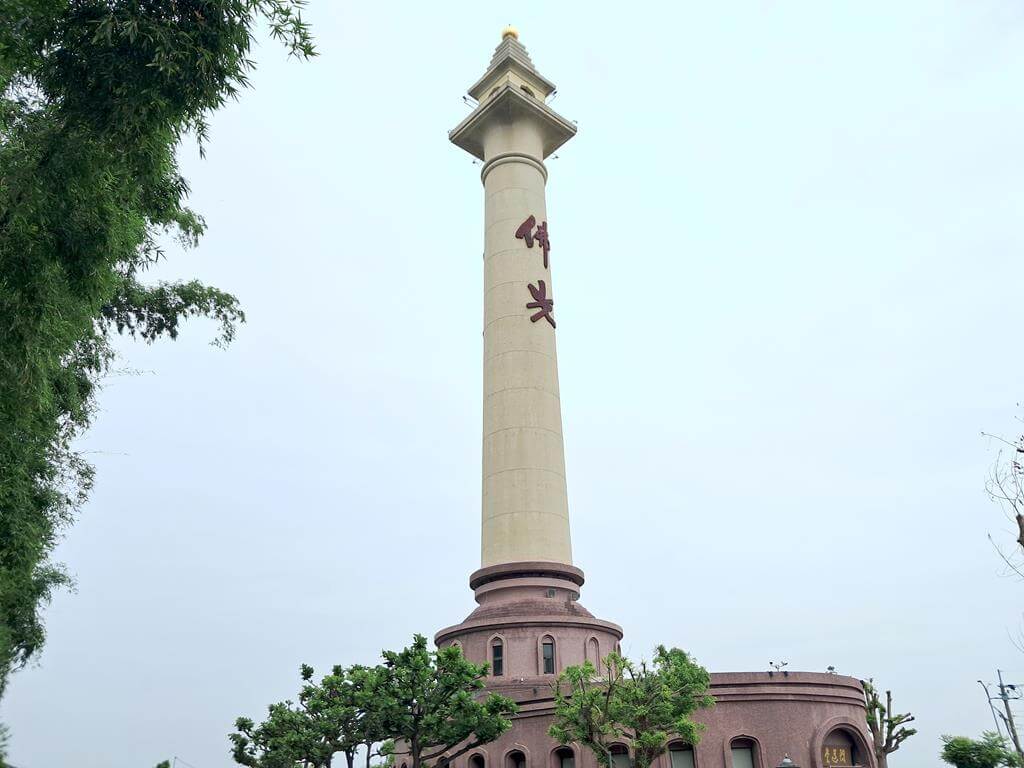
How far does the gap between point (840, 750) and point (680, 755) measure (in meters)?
5.56

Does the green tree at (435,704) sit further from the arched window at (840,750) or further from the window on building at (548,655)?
the arched window at (840,750)

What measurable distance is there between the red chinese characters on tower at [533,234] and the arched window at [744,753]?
21.9 metres

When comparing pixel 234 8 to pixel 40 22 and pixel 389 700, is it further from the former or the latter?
pixel 389 700

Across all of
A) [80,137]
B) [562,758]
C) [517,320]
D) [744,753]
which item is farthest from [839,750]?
[80,137]

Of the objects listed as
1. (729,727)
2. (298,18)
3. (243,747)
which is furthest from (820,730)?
(298,18)

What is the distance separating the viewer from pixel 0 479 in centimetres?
1395

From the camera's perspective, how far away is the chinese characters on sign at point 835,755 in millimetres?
28344

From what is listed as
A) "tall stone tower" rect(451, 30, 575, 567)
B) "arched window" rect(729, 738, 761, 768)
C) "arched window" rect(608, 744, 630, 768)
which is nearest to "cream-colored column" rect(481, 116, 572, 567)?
"tall stone tower" rect(451, 30, 575, 567)

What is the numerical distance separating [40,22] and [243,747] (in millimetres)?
23888

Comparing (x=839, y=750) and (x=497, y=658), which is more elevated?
(x=497, y=658)

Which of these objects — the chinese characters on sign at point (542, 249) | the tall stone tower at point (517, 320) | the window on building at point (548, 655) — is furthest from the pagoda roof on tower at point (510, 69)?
the window on building at point (548, 655)

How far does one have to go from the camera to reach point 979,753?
99.3 ft

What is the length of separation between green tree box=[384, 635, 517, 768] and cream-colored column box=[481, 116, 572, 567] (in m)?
8.70

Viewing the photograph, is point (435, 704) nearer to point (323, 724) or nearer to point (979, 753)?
point (323, 724)
